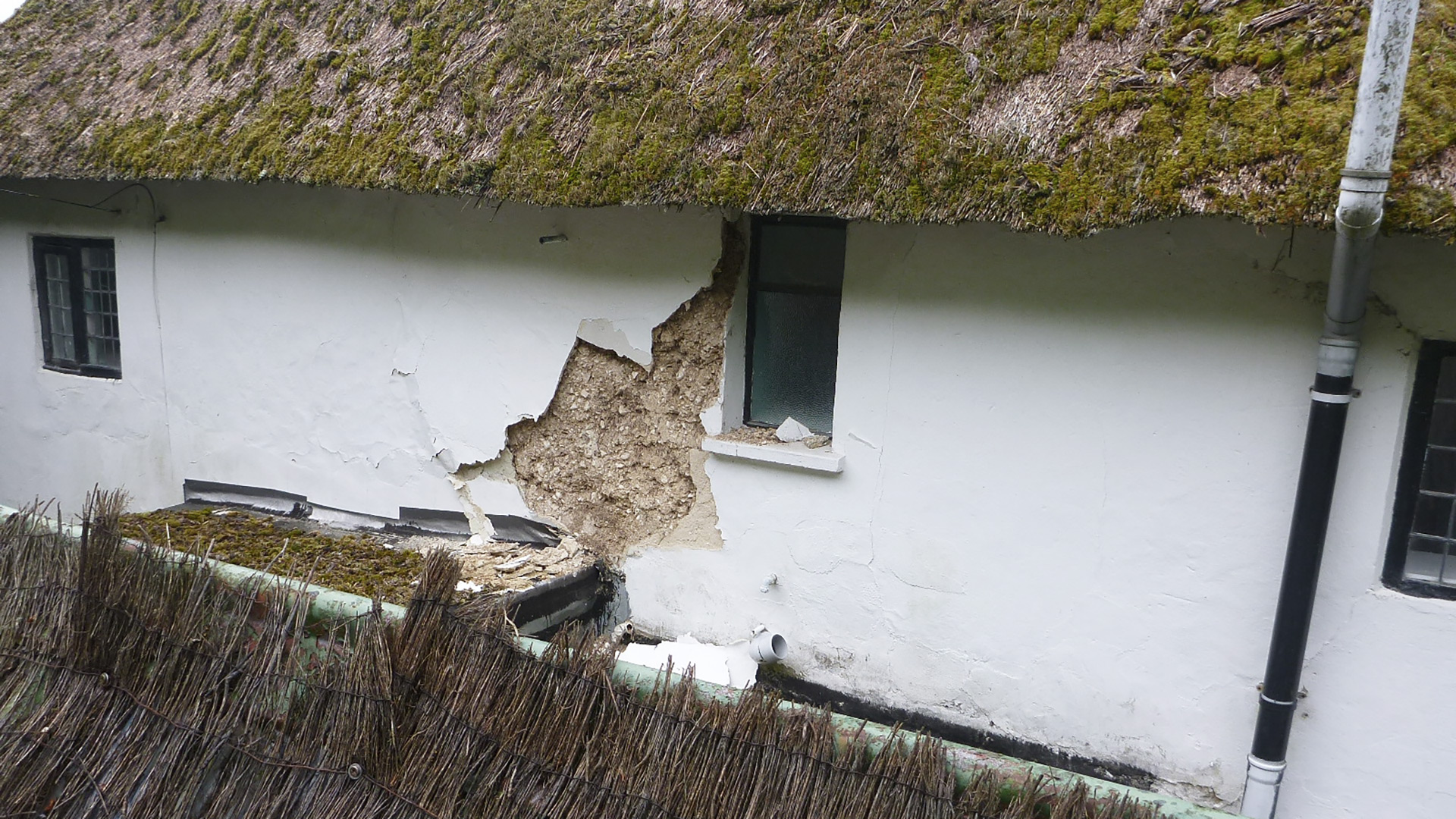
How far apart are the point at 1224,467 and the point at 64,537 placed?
476 centimetres

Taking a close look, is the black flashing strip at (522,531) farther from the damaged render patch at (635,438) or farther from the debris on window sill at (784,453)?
the debris on window sill at (784,453)

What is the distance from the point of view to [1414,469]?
335 cm

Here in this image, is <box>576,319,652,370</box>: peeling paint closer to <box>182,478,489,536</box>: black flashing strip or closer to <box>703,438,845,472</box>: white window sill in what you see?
<box>703,438,845,472</box>: white window sill

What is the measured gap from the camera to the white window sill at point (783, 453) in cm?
443

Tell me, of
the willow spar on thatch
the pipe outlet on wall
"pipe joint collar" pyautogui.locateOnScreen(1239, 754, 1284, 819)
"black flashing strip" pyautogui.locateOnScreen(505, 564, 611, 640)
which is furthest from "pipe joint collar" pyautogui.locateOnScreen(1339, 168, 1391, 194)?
"black flashing strip" pyautogui.locateOnScreen(505, 564, 611, 640)

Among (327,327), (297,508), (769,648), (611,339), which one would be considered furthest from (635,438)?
(297,508)

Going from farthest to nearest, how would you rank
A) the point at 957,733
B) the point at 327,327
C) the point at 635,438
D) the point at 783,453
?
the point at 327,327 < the point at 635,438 < the point at 783,453 < the point at 957,733

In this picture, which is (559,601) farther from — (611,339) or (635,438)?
(611,339)

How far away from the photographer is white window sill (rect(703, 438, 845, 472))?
4426 millimetres

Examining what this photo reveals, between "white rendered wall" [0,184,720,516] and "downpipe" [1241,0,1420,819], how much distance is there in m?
2.59

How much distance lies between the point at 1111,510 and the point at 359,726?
9.56ft

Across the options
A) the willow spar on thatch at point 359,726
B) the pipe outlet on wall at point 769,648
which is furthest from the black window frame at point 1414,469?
the pipe outlet on wall at point 769,648

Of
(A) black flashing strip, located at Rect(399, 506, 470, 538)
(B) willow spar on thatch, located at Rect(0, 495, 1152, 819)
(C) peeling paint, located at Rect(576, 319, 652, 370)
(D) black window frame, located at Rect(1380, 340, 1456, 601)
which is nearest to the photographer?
(B) willow spar on thatch, located at Rect(0, 495, 1152, 819)

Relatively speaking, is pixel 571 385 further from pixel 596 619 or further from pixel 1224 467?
pixel 1224 467
